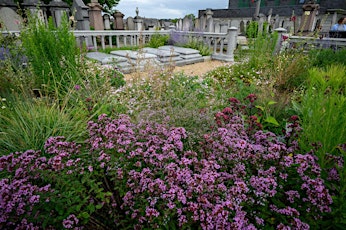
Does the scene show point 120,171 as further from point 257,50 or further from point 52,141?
point 257,50

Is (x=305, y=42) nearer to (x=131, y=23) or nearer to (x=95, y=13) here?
(x=95, y=13)

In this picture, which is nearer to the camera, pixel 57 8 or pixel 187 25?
pixel 57 8

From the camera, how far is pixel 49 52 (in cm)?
352

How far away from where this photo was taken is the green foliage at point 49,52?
341cm

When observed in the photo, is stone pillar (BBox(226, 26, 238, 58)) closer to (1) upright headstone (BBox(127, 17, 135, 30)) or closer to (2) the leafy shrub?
(2) the leafy shrub

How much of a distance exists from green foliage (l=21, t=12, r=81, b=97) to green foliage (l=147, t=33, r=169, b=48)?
5222mm

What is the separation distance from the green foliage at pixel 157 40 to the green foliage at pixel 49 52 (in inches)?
206

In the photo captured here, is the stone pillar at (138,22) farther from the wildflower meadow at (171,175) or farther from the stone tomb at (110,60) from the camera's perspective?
the wildflower meadow at (171,175)

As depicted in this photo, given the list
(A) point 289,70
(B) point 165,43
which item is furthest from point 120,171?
(B) point 165,43

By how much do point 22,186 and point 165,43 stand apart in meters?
8.86

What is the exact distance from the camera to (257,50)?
6.35 meters

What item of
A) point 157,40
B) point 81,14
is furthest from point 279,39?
point 81,14

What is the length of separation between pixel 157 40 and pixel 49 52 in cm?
565

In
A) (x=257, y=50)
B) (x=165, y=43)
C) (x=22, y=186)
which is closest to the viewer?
(x=22, y=186)
